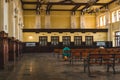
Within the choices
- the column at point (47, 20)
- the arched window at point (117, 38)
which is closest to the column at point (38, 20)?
the column at point (47, 20)

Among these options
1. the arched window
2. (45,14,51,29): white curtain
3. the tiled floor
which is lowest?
the tiled floor

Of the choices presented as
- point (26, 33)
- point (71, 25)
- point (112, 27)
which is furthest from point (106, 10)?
point (26, 33)

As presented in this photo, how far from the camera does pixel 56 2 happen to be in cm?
3759

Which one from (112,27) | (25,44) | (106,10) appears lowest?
(25,44)

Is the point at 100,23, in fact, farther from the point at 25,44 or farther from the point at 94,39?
the point at 25,44

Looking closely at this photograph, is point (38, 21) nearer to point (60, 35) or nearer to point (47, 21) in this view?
point (47, 21)

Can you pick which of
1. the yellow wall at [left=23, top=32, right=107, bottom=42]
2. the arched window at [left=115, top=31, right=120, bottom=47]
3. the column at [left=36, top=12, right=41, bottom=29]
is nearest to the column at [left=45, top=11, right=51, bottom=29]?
the column at [left=36, top=12, right=41, bottom=29]

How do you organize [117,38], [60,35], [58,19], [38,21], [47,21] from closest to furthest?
1. [117,38]
2. [60,35]
3. [38,21]
4. [47,21]
5. [58,19]

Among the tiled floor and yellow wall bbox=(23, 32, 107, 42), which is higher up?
yellow wall bbox=(23, 32, 107, 42)

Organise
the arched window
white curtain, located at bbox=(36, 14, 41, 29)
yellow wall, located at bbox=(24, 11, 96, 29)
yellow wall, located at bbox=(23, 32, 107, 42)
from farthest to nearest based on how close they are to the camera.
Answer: yellow wall, located at bbox=(24, 11, 96, 29)
white curtain, located at bbox=(36, 14, 41, 29)
yellow wall, located at bbox=(23, 32, 107, 42)
the arched window

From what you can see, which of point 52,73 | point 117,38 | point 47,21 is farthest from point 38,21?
point 52,73

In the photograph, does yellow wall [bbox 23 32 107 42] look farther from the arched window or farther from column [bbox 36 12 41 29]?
column [bbox 36 12 41 29]

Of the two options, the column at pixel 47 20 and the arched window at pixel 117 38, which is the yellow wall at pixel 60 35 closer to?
the arched window at pixel 117 38

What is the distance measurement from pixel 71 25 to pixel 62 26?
172 cm
